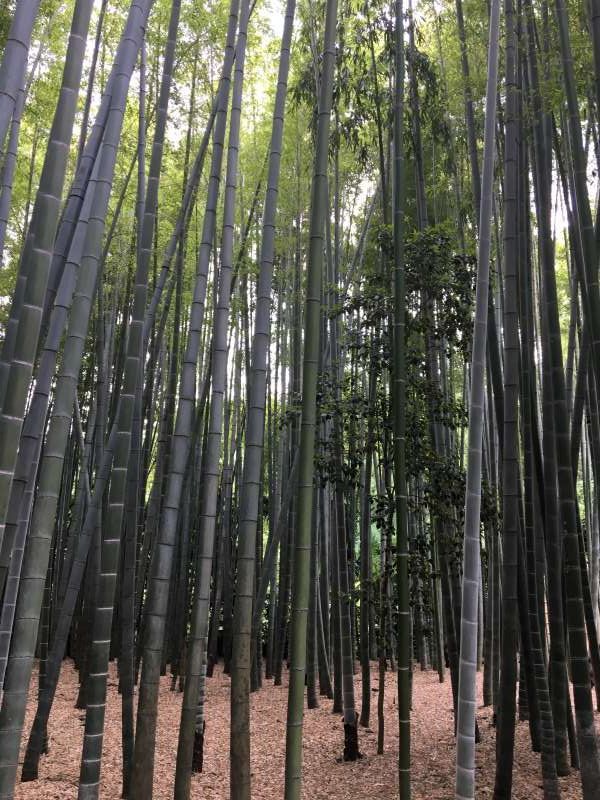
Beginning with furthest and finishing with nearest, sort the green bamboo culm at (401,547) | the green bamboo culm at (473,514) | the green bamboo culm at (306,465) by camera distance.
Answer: the green bamboo culm at (401,547) < the green bamboo culm at (473,514) < the green bamboo culm at (306,465)

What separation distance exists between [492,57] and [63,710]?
6034 mm

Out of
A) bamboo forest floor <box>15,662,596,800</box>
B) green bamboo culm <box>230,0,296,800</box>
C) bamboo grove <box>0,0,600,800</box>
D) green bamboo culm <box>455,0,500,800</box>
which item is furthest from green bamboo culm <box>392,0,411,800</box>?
bamboo forest floor <box>15,662,596,800</box>

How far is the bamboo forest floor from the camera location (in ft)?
13.0

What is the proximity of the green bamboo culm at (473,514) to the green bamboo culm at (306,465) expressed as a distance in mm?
599

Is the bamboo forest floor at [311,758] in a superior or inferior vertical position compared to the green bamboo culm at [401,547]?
inferior

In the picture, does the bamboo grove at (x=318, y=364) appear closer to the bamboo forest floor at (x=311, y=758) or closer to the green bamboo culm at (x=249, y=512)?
the green bamboo culm at (x=249, y=512)

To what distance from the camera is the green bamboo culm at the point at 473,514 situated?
2.42m

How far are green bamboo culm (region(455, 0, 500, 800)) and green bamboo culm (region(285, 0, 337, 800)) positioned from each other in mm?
599

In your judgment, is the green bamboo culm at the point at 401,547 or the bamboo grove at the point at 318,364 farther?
the green bamboo culm at the point at 401,547

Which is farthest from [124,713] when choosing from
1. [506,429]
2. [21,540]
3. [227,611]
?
[227,611]

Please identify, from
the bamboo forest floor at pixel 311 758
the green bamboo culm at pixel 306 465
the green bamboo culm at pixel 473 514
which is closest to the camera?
the green bamboo culm at pixel 306 465

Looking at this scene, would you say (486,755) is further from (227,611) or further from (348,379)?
(227,611)

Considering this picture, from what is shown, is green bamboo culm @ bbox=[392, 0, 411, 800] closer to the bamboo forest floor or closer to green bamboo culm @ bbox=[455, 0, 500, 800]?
green bamboo culm @ bbox=[455, 0, 500, 800]

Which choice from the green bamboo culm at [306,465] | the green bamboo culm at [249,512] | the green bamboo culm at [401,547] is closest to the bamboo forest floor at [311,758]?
the green bamboo culm at [401,547]
